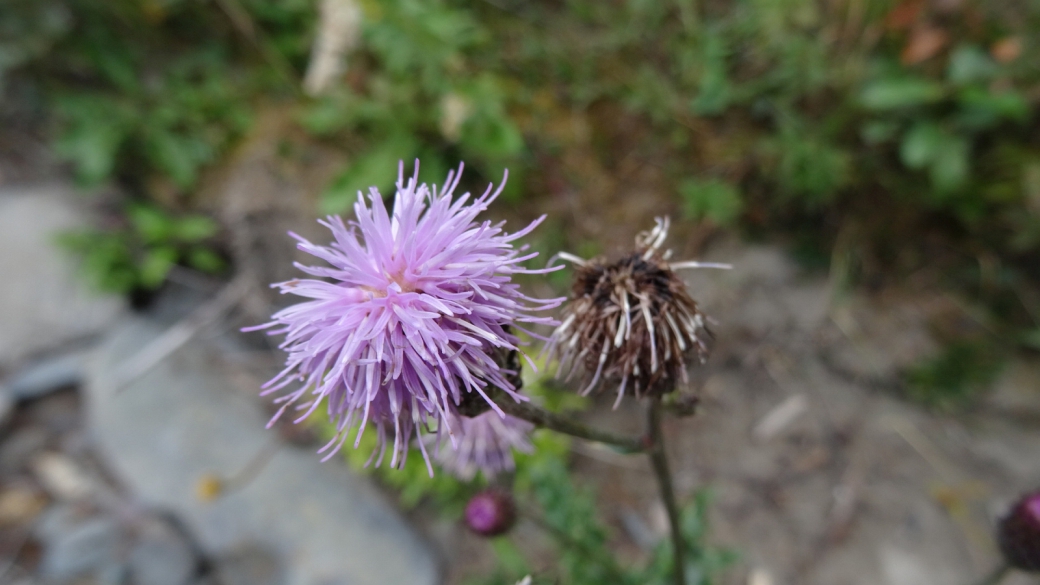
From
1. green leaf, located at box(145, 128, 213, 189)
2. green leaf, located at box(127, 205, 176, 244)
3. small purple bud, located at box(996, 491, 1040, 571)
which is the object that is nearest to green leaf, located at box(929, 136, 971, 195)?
small purple bud, located at box(996, 491, 1040, 571)

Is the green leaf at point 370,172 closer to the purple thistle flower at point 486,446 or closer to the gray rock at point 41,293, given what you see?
the purple thistle flower at point 486,446

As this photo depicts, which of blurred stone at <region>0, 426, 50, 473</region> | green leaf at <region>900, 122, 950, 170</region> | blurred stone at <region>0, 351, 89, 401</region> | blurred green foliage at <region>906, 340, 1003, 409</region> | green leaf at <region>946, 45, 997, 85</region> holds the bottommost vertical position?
blurred stone at <region>0, 426, 50, 473</region>

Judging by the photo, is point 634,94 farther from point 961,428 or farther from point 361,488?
point 361,488

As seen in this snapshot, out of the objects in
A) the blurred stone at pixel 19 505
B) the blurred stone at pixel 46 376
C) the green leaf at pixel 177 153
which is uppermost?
the green leaf at pixel 177 153

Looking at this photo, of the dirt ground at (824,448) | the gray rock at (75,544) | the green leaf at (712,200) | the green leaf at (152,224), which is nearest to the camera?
the dirt ground at (824,448)

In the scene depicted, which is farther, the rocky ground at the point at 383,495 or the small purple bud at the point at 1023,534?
the rocky ground at the point at 383,495

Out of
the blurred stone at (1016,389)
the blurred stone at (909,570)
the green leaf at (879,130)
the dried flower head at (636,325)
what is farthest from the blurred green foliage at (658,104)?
the dried flower head at (636,325)

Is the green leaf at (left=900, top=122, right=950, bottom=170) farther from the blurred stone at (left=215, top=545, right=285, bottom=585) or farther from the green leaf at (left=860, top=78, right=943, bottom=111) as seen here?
the blurred stone at (left=215, top=545, right=285, bottom=585)
